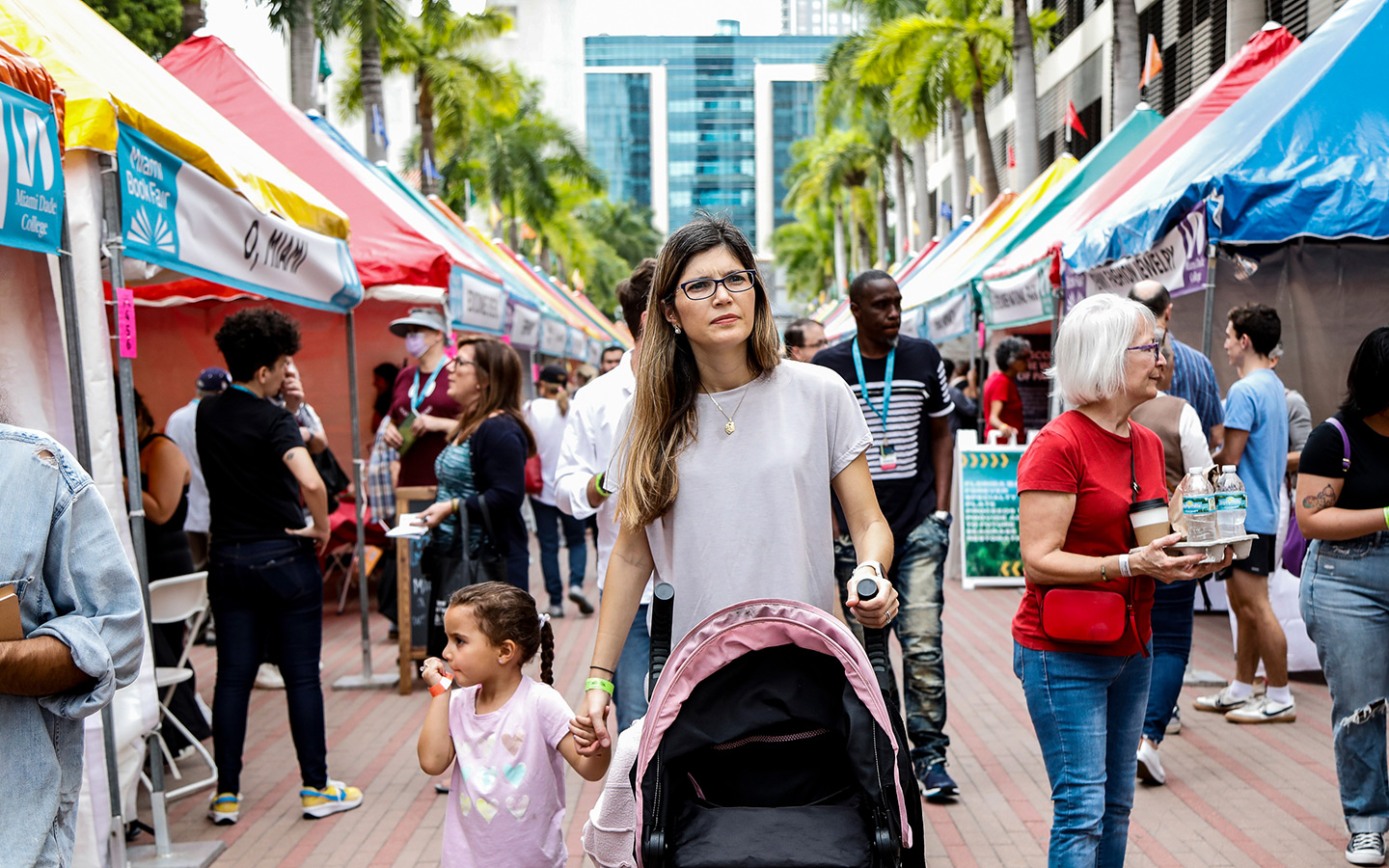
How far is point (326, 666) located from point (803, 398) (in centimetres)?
634

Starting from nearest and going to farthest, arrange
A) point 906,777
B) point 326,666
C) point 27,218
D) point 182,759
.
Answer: point 906,777, point 27,218, point 182,759, point 326,666

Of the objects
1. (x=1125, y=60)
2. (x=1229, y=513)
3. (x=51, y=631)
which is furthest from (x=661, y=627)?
(x=1125, y=60)

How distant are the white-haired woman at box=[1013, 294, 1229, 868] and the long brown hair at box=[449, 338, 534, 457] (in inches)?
118

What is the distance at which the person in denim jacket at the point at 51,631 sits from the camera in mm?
2166

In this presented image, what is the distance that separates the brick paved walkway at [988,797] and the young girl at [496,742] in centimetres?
152

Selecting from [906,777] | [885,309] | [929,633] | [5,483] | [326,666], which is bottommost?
[326,666]

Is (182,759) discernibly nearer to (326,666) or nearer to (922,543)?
(326,666)

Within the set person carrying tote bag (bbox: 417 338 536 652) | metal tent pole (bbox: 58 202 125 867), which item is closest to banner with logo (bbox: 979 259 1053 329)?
person carrying tote bag (bbox: 417 338 536 652)

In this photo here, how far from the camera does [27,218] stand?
11.2ft

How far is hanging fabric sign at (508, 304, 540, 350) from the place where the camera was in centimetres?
1310

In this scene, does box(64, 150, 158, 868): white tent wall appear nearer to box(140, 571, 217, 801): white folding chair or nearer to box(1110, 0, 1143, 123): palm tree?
box(140, 571, 217, 801): white folding chair

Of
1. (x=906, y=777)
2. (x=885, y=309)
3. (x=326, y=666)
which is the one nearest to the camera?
(x=906, y=777)

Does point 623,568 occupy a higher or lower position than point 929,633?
higher

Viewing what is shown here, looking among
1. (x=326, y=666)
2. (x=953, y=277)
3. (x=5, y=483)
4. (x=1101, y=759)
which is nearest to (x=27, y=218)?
(x=5, y=483)
